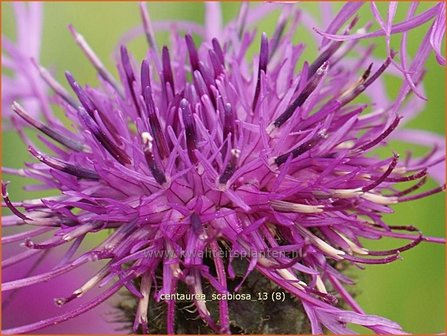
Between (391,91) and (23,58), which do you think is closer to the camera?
(23,58)

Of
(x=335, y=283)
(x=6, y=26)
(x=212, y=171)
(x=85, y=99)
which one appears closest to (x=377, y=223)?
(x=335, y=283)

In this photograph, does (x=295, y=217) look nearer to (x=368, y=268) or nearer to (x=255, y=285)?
(x=255, y=285)

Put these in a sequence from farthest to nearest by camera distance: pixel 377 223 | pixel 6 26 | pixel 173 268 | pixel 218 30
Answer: pixel 6 26, pixel 218 30, pixel 377 223, pixel 173 268

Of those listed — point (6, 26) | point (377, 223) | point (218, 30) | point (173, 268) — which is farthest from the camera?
point (6, 26)

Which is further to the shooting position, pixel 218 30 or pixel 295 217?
pixel 218 30

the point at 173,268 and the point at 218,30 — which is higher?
the point at 218,30

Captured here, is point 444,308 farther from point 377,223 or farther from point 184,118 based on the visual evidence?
point 184,118

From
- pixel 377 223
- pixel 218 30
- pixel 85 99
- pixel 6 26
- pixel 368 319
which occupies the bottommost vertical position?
pixel 368 319
